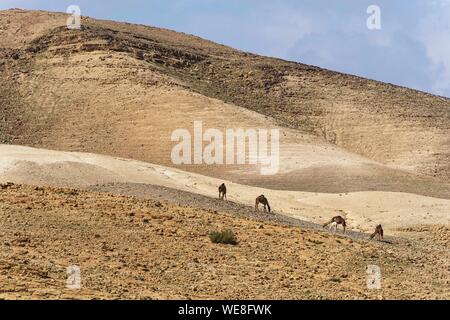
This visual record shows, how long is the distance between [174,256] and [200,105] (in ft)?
160

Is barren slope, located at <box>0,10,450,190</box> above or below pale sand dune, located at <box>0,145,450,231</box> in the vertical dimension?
above

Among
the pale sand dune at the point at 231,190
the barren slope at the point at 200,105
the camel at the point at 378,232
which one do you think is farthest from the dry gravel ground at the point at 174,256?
the barren slope at the point at 200,105

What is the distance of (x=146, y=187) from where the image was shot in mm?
32625

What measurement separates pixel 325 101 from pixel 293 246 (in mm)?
65020

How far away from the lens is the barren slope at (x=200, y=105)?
5919 centimetres

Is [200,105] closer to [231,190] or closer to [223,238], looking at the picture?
[231,190]

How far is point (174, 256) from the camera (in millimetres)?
19750

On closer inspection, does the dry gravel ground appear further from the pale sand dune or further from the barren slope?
the barren slope

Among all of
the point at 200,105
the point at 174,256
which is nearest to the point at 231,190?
the point at 174,256

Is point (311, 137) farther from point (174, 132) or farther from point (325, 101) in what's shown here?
point (325, 101)

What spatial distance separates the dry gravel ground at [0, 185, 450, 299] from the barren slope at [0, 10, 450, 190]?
2536cm

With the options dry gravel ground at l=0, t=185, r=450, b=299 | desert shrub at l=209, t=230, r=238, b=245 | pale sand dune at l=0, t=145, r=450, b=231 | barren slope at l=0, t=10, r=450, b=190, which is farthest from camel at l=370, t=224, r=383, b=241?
barren slope at l=0, t=10, r=450, b=190

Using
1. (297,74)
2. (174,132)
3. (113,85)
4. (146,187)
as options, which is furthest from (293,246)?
(297,74)

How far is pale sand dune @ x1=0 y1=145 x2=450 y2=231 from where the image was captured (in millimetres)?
34906
